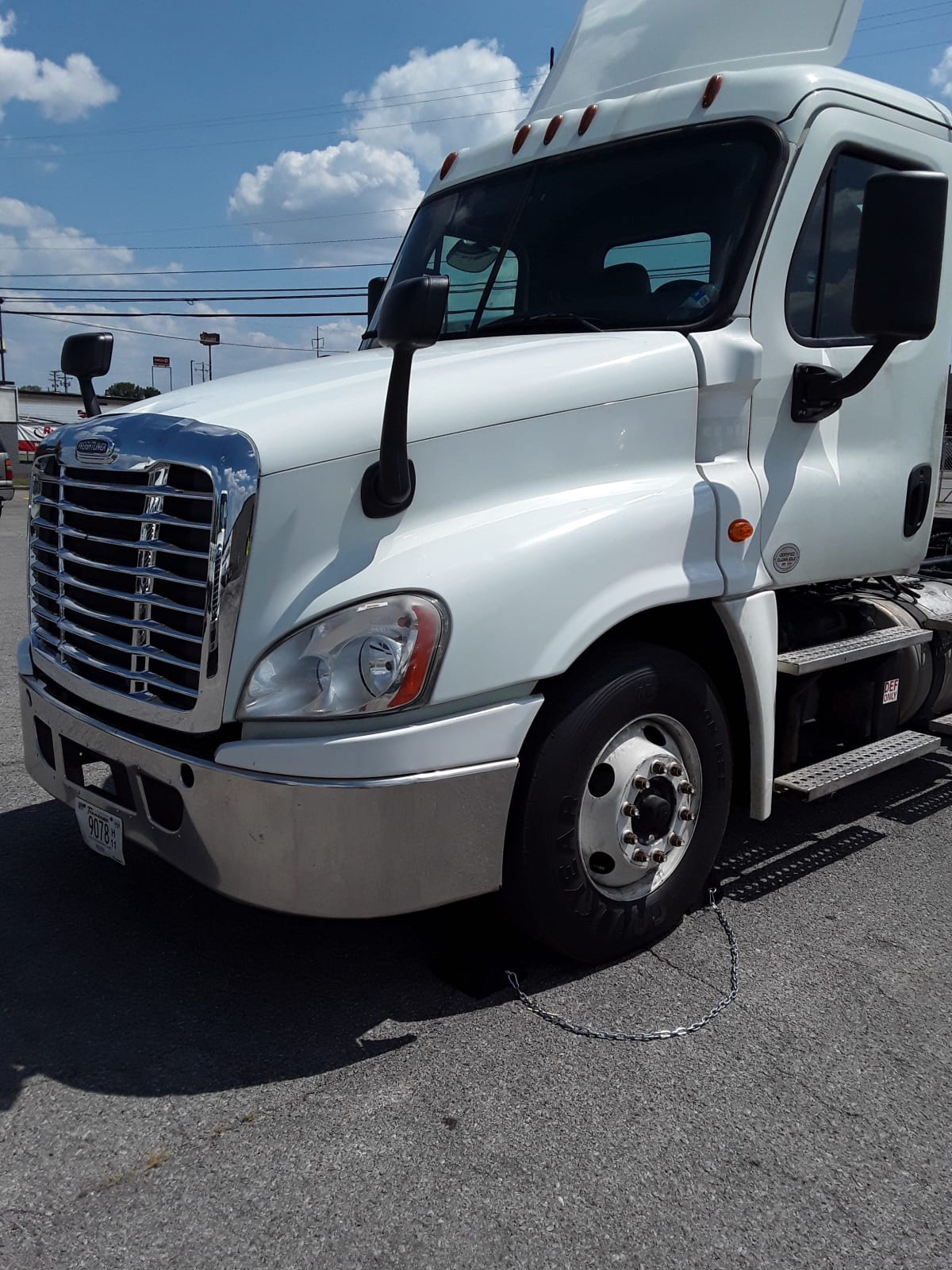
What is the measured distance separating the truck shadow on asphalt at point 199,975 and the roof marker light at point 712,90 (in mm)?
2798

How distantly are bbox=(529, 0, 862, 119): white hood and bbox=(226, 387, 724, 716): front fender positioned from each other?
163 cm

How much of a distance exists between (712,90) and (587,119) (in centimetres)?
54

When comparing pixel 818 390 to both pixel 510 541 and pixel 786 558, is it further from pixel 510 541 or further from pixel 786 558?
pixel 510 541

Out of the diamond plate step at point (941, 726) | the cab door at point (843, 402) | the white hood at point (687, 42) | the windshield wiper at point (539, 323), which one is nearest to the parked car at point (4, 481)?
the white hood at point (687, 42)

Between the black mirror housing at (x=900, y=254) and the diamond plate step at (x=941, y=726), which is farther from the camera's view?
the diamond plate step at (x=941, y=726)

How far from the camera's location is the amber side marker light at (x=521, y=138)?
4410 mm

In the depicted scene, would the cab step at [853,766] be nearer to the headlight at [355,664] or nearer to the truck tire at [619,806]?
the truck tire at [619,806]

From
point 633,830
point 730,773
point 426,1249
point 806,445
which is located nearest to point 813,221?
point 806,445

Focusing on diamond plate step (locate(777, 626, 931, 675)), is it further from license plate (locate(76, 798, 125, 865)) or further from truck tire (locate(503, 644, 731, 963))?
license plate (locate(76, 798, 125, 865))

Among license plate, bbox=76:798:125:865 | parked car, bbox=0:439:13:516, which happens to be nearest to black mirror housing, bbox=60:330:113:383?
license plate, bbox=76:798:125:865

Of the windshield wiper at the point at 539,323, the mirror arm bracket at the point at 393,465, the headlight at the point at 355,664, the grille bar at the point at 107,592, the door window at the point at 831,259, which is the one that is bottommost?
the headlight at the point at 355,664

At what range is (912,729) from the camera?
504 centimetres

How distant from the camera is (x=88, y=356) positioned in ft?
13.6

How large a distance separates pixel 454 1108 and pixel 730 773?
4.86 ft
